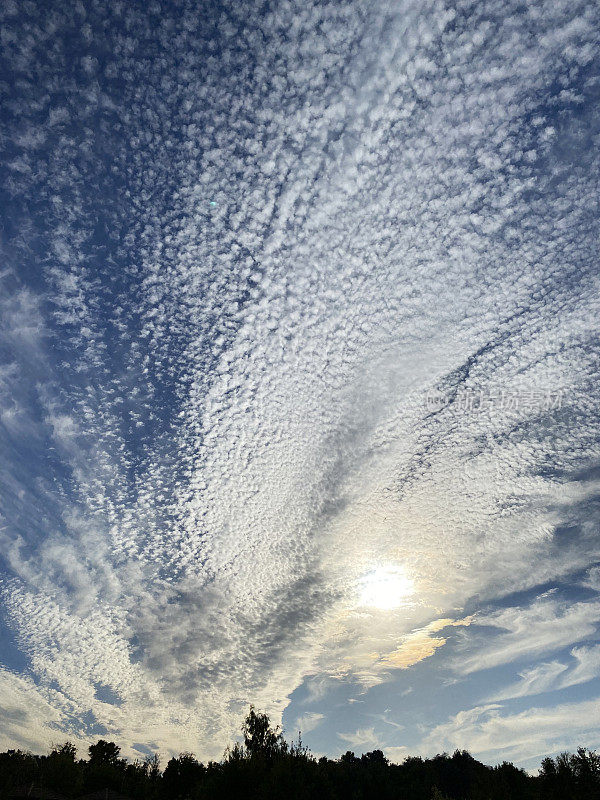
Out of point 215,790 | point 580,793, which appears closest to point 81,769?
point 215,790

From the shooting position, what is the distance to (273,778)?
122ft

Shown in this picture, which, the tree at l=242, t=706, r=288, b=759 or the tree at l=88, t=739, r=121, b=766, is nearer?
the tree at l=242, t=706, r=288, b=759

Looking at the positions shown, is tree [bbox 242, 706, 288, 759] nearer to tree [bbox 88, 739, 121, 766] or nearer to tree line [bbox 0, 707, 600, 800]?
tree line [bbox 0, 707, 600, 800]

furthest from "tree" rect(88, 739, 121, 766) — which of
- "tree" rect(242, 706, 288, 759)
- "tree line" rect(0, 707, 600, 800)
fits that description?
"tree" rect(242, 706, 288, 759)

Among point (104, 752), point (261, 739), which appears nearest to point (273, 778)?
point (261, 739)

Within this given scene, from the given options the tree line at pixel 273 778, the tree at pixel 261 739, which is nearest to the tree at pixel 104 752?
the tree line at pixel 273 778

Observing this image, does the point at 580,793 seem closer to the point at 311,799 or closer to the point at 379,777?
the point at 311,799

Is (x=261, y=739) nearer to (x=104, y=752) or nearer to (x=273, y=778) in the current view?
(x=273, y=778)

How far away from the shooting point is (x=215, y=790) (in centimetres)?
3838

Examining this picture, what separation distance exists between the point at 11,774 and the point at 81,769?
12336mm

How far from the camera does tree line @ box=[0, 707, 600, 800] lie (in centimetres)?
3184

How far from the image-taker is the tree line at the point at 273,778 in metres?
31.8

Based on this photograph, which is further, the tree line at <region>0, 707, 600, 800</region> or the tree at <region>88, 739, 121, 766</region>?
the tree at <region>88, 739, 121, 766</region>

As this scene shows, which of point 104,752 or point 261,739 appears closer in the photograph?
point 261,739
